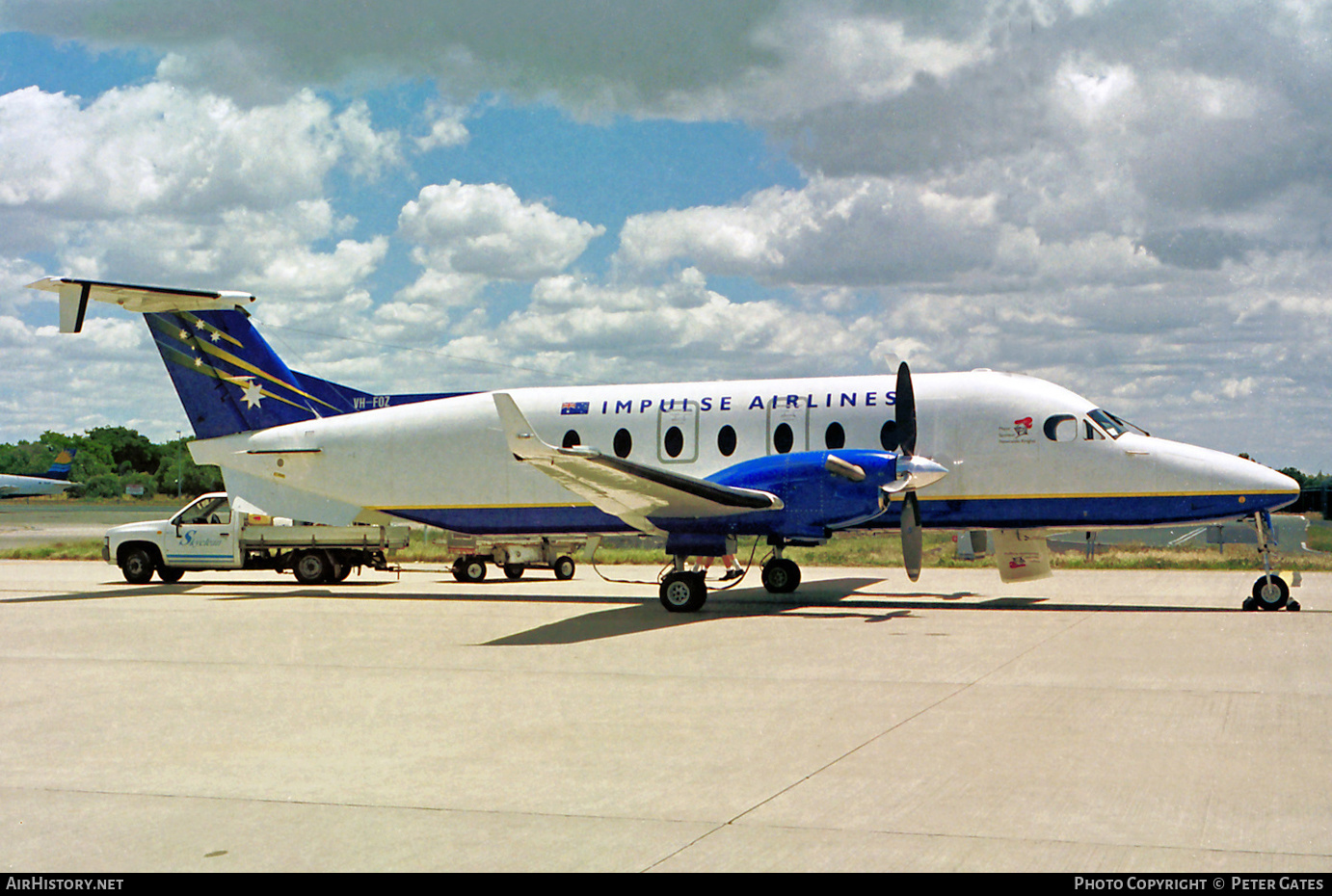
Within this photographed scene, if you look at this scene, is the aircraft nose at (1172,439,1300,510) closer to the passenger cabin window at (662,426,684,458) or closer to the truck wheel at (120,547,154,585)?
the passenger cabin window at (662,426,684,458)

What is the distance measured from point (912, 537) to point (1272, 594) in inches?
224

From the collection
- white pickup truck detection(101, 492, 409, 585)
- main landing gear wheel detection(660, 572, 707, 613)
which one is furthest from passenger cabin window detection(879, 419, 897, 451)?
white pickup truck detection(101, 492, 409, 585)

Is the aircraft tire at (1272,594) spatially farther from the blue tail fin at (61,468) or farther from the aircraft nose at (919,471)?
the blue tail fin at (61,468)

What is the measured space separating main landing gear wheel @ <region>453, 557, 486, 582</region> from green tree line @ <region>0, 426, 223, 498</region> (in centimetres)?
9832

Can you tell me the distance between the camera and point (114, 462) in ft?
493

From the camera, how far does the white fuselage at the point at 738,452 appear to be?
1852 cm

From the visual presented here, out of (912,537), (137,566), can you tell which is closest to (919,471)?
(912,537)

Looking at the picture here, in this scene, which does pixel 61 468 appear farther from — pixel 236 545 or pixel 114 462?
pixel 236 545

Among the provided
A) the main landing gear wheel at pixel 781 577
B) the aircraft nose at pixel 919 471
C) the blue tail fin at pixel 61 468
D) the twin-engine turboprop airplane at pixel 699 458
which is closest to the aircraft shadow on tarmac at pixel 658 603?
the main landing gear wheel at pixel 781 577

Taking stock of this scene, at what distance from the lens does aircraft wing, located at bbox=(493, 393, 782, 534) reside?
16016 millimetres

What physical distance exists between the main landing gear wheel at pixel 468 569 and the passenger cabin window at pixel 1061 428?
14144mm

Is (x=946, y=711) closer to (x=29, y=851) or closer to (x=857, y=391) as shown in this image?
(x=29, y=851)

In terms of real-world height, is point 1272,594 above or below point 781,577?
below

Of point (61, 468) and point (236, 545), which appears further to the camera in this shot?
point (61, 468)
